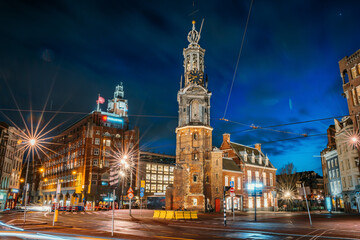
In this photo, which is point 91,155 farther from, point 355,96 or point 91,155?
point 355,96

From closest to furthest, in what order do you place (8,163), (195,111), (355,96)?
1. (355,96)
2. (195,111)
3. (8,163)

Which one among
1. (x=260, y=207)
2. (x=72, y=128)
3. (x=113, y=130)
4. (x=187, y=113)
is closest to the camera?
(x=187, y=113)

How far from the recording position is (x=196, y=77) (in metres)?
53.5

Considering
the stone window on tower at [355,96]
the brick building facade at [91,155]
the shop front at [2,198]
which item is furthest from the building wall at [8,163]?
the stone window on tower at [355,96]

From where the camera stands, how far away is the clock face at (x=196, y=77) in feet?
175

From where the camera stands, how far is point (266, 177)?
6525 cm

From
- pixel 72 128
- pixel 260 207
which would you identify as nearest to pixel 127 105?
pixel 72 128

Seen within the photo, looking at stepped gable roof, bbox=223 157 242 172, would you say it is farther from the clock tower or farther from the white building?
the white building

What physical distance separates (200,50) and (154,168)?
2106 inches

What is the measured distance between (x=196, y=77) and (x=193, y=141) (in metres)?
13.6

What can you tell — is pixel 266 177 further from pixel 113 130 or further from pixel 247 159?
pixel 113 130

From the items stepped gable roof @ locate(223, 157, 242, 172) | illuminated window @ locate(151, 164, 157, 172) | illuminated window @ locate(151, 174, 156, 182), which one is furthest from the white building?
illuminated window @ locate(151, 164, 157, 172)

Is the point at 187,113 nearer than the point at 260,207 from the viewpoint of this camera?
Yes

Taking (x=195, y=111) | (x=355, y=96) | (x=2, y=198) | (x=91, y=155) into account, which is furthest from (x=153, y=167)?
(x=355, y=96)
